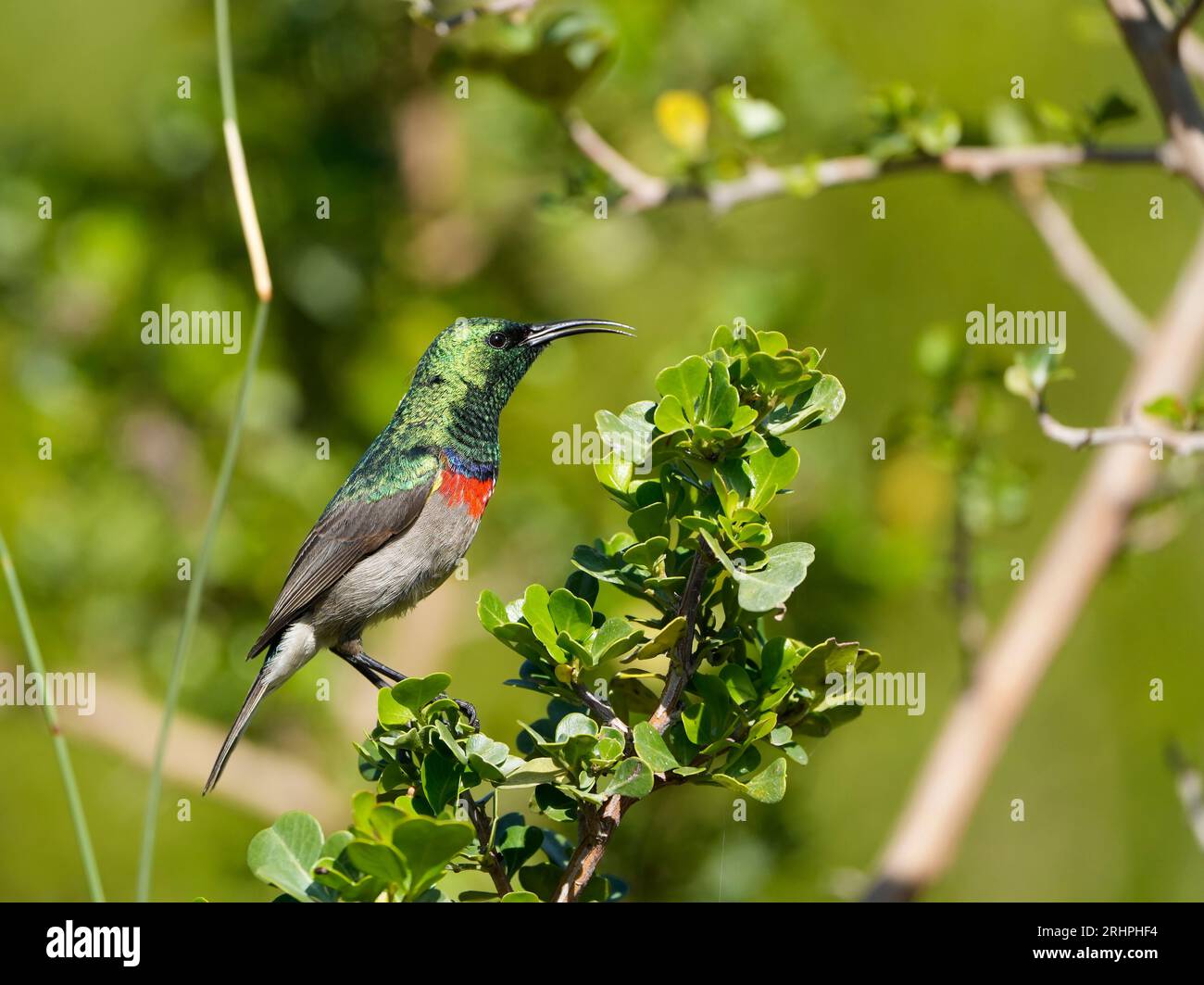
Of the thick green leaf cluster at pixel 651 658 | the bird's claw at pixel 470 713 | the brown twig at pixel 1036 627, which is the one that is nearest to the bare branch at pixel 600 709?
the thick green leaf cluster at pixel 651 658

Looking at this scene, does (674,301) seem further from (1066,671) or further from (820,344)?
(1066,671)

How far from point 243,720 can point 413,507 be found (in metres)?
0.40

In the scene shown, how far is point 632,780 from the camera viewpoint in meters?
1.09

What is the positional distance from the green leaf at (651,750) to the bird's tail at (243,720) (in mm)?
567

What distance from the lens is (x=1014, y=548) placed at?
363cm

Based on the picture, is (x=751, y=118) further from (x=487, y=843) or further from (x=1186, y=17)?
(x=487, y=843)

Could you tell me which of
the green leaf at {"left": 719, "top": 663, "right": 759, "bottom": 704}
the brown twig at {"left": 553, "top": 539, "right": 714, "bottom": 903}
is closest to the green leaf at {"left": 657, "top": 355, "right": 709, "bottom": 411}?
the brown twig at {"left": 553, "top": 539, "right": 714, "bottom": 903}

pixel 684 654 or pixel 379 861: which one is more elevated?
pixel 684 654

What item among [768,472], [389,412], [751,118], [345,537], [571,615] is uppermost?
[751,118]

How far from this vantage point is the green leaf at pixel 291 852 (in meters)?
1.10

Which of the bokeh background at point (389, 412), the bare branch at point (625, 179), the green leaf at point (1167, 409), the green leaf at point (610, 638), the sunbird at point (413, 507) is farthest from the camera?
the bokeh background at point (389, 412)

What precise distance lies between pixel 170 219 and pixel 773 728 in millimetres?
2344

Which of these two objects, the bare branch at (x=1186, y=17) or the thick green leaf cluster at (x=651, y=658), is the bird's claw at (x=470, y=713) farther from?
the bare branch at (x=1186, y=17)

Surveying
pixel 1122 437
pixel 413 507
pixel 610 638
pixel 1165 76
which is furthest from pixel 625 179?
pixel 610 638
